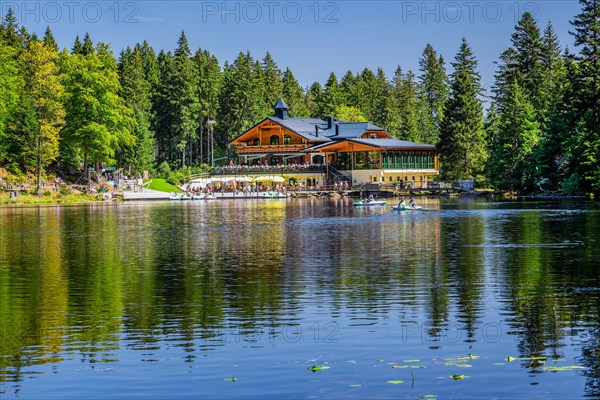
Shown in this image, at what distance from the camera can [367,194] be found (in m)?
118

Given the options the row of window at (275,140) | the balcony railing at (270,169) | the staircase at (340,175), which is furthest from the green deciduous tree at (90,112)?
the row of window at (275,140)

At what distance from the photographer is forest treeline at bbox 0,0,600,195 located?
3691 inches

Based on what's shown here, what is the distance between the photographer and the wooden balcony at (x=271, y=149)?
13688 centimetres

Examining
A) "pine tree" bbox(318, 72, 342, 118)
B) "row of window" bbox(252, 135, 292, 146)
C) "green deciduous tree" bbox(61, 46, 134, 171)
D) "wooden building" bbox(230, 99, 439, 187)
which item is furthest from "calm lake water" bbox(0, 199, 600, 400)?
"pine tree" bbox(318, 72, 342, 118)

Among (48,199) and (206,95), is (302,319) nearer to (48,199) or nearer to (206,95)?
(48,199)

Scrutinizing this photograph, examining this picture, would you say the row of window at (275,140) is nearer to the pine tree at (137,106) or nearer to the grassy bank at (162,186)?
the pine tree at (137,106)

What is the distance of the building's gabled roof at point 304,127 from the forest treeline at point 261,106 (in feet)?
27.1

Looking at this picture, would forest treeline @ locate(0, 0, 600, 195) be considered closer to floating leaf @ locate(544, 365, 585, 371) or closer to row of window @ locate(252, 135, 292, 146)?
row of window @ locate(252, 135, 292, 146)

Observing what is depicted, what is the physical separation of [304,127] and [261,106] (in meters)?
11.9

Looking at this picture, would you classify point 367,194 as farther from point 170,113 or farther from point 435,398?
point 435,398

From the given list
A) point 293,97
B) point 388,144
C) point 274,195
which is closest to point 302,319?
point 274,195

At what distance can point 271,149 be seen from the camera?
13838 cm

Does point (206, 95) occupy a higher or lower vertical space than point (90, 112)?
higher

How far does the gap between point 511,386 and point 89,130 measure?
88.8 metres
